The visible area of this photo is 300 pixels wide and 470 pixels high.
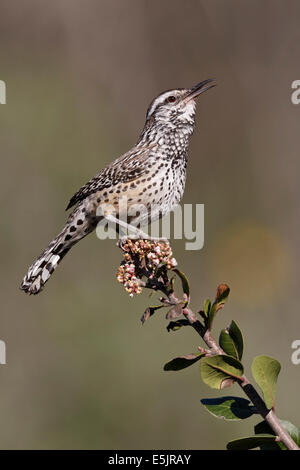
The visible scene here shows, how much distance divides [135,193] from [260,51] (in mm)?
2329

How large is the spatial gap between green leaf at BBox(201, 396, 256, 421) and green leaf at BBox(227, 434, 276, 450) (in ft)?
0.22

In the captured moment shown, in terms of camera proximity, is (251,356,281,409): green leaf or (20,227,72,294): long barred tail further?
(20,227,72,294): long barred tail

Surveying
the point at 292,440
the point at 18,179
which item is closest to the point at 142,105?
the point at 18,179

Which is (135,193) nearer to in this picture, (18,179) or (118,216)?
(118,216)

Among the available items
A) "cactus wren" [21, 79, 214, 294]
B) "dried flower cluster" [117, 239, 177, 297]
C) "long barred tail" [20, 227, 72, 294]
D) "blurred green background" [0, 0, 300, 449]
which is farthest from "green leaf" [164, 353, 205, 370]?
"blurred green background" [0, 0, 300, 449]

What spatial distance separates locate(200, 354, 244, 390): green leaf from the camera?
1257mm

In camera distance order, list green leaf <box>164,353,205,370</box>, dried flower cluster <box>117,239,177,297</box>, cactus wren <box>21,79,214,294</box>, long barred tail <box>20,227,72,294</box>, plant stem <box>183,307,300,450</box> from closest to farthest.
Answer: plant stem <box>183,307,300,450</box>, green leaf <box>164,353,205,370</box>, dried flower cluster <box>117,239,177,297</box>, long barred tail <box>20,227,72,294</box>, cactus wren <box>21,79,214,294</box>

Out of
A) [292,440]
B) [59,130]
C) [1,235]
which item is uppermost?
[59,130]

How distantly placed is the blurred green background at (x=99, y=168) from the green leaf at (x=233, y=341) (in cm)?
220

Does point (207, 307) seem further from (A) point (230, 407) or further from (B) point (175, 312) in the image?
(A) point (230, 407)

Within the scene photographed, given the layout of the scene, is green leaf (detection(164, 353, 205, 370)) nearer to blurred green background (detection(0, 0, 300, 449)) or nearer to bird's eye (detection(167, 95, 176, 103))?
blurred green background (detection(0, 0, 300, 449))

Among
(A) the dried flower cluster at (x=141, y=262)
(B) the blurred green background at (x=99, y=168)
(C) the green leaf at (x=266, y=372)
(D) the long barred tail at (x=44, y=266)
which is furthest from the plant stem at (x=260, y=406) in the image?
(B) the blurred green background at (x=99, y=168)

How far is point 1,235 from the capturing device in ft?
13.2

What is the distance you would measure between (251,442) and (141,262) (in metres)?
0.78
